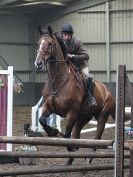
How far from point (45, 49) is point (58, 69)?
52cm

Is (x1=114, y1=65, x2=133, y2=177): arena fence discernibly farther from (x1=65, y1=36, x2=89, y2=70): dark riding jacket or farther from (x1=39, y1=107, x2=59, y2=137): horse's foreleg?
(x1=65, y1=36, x2=89, y2=70): dark riding jacket

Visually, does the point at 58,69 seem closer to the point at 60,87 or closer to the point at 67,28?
the point at 60,87

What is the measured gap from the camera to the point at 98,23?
27.6m

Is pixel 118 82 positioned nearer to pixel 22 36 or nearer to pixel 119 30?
pixel 119 30

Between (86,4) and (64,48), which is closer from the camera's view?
(64,48)

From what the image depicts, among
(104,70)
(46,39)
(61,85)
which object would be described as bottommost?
(104,70)

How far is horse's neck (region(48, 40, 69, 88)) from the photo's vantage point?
8.74 meters

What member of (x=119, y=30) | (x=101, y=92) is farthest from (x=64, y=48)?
(x=119, y=30)

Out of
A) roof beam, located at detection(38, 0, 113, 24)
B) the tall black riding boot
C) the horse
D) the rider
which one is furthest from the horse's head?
roof beam, located at detection(38, 0, 113, 24)

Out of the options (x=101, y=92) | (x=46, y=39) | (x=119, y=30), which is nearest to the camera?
(x=46, y=39)

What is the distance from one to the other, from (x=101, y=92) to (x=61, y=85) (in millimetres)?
1140

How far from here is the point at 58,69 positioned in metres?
8.83

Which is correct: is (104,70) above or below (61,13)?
below

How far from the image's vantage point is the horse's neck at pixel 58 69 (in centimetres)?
874
